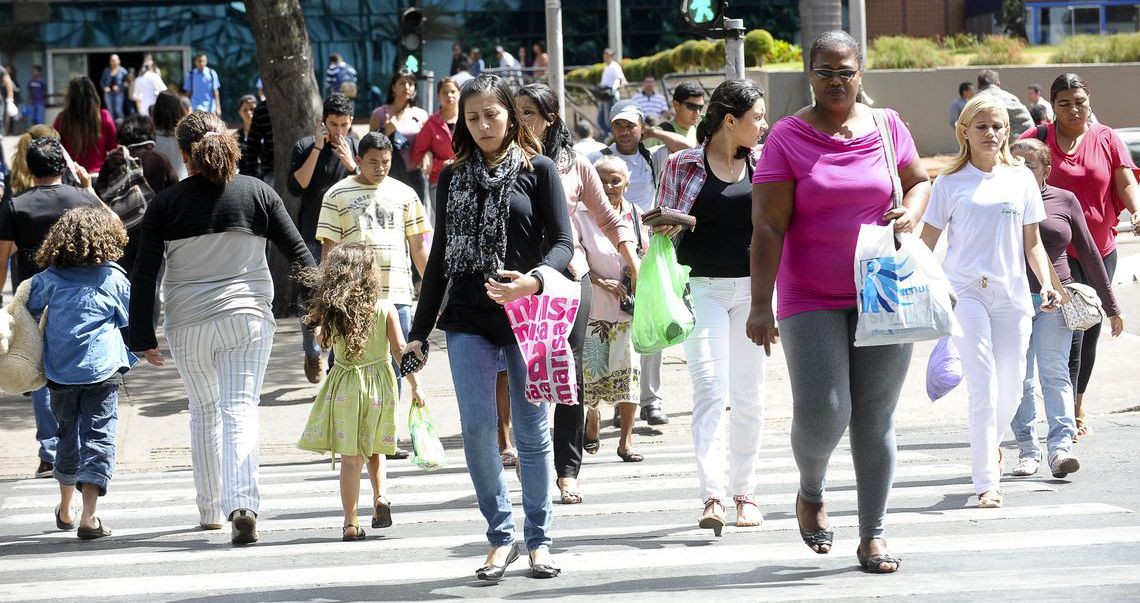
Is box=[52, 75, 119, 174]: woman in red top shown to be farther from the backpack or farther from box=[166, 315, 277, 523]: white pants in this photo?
box=[166, 315, 277, 523]: white pants

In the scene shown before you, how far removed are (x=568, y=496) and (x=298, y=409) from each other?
4058mm

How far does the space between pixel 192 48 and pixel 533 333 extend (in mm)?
43325

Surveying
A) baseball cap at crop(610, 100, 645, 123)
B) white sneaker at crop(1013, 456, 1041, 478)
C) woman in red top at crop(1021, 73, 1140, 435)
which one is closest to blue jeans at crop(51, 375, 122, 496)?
baseball cap at crop(610, 100, 645, 123)

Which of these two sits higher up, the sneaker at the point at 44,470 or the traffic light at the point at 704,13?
the traffic light at the point at 704,13

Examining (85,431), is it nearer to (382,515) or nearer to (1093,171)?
(382,515)

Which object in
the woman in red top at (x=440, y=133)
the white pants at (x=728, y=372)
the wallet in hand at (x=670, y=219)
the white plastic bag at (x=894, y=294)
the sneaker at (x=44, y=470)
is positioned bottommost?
the sneaker at (x=44, y=470)

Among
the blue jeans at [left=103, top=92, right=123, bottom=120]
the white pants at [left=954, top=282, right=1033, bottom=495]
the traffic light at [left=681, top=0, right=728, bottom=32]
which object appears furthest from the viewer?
the blue jeans at [left=103, top=92, right=123, bottom=120]

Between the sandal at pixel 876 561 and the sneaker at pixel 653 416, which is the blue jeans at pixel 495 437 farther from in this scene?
the sneaker at pixel 653 416

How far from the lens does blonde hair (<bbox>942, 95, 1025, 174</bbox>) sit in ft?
24.3

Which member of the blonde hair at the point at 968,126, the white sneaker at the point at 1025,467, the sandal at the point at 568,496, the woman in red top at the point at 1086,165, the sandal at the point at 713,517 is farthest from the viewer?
the woman in red top at the point at 1086,165

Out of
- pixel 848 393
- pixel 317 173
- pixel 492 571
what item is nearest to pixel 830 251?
pixel 848 393

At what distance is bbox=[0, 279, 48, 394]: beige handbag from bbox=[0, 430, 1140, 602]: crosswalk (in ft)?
2.44

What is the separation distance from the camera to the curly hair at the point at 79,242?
7.53 m

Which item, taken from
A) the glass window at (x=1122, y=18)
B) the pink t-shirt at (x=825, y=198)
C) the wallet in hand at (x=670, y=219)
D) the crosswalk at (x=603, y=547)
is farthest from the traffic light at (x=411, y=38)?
the glass window at (x=1122, y=18)
